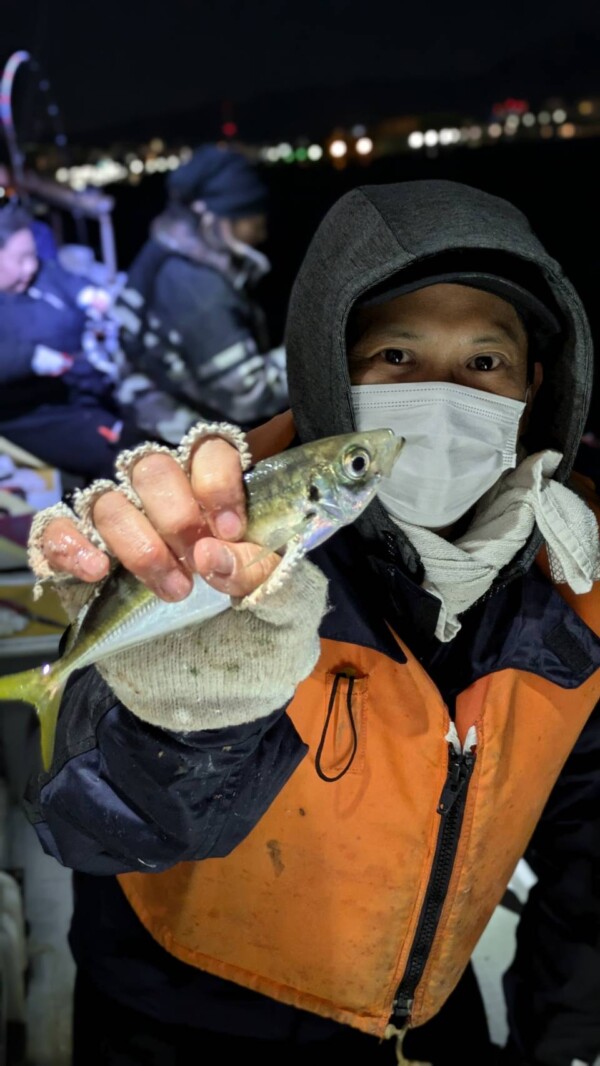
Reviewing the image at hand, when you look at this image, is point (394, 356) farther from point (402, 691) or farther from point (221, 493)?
point (221, 493)

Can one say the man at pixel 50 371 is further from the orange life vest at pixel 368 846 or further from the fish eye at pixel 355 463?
the fish eye at pixel 355 463

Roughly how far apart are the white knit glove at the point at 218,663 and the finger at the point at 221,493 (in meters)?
0.10

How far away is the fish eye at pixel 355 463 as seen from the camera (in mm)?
1234

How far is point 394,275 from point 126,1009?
1.94 meters

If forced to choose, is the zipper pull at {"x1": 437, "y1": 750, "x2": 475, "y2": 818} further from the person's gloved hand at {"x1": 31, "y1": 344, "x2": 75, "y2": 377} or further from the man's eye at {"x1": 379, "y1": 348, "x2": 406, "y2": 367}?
the person's gloved hand at {"x1": 31, "y1": 344, "x2": 75, "y2": 377}

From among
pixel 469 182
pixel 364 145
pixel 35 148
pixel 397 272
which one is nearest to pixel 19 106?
pixel 35 148

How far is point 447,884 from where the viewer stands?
1.90 m

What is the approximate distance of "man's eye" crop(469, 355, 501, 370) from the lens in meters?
1.95

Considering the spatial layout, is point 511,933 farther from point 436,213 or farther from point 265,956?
point 436,213

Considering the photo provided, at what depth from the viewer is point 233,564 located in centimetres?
116

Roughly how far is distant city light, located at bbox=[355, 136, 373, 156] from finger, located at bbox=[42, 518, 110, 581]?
62.6 feet

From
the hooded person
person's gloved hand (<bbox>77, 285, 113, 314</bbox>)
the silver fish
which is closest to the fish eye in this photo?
the silver fish

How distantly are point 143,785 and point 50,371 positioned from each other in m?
4.94

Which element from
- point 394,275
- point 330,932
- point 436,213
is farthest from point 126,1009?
point 436,213
